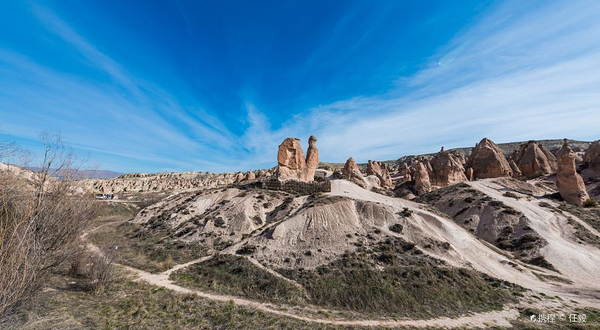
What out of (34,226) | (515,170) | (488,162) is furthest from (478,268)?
(515,170)

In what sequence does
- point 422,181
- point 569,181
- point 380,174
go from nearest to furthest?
point 569,181 < point 422,181 < point 380,174

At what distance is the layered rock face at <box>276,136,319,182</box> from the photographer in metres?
38.9

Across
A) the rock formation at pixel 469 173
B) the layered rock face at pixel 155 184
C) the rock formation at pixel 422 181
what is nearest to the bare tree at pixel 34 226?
the rock formation at pixel 422 181

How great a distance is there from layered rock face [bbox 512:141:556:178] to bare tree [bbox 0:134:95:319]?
78511 millimetres

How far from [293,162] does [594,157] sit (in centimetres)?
7023

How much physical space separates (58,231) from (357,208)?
2742 cm

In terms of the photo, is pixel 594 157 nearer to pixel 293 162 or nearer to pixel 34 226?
pixel 293 162

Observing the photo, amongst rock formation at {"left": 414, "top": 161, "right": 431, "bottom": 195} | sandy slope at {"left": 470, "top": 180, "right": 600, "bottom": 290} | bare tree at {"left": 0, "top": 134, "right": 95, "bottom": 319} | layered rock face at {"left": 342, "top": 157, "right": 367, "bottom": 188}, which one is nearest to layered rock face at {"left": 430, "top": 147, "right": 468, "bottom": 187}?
rock formation at {"left": 414, "top": 161, "right": 431, "bottom": 195}

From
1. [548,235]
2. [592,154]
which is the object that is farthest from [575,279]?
[592,154]

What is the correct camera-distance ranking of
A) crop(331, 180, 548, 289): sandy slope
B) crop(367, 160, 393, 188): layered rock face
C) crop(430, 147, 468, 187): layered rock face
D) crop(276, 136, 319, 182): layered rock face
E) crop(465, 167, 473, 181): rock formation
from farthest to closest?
1. crop(367, 160, 393, 188): layered rock face
2. crop(465, 167, 473, 181): rock formation
3. crop(430, 147, 468, 187): layered rock face
4. crop(276, 136, 319, 182): layered rock face
5. crop(331, 180, 548, 289): sandy slope

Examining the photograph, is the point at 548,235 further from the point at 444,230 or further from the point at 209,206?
the point at 209,206

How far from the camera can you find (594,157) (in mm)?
52312

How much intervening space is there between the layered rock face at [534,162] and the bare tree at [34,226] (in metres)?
78.5

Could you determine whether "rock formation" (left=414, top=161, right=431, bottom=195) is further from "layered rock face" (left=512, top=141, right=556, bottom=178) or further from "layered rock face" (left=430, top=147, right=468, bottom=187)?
"layered rock face" (left=512, top=141, right=556, bottom=178)
